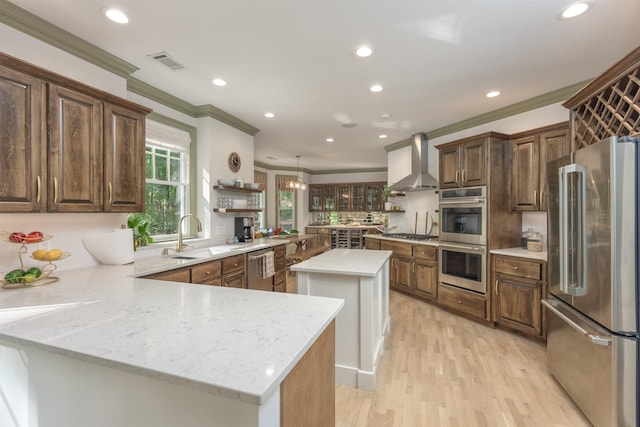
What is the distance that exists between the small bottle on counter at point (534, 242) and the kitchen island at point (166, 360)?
3.05 metres

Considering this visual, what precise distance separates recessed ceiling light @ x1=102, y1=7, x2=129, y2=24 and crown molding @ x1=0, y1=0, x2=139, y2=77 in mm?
496

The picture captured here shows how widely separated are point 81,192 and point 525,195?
433 centimetres

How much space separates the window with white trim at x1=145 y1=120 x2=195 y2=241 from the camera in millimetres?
3477

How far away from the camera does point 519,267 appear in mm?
3164

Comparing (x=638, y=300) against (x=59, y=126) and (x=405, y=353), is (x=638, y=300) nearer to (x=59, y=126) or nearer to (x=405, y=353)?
(x=405, y=353)

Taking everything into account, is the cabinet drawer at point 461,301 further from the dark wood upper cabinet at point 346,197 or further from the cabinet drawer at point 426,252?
the dark wood upper cabinet at point 346,197

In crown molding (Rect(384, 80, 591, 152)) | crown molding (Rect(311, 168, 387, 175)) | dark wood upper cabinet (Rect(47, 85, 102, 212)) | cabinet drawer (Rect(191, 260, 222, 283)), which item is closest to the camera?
dark wood upper cabinet (Rect(47, 85, 102, 212))

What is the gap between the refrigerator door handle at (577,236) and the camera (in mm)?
1883

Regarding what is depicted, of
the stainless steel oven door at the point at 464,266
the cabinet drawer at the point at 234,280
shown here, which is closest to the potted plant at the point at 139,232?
the cabinet drawer at the point at 234,280

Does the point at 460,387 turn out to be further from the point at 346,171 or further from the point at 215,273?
the point at 346,171

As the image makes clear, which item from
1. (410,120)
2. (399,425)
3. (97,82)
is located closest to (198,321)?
(399,425)

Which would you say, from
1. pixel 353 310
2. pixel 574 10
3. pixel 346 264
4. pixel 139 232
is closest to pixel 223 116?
pixel 139 232

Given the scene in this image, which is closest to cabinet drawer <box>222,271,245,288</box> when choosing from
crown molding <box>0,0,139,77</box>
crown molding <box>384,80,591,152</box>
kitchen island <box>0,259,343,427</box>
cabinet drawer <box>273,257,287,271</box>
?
cabinet drawer <box>273,257,287,271</box>

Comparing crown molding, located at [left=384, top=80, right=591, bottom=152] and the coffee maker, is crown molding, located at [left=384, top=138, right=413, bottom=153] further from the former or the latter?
the coffee maker
